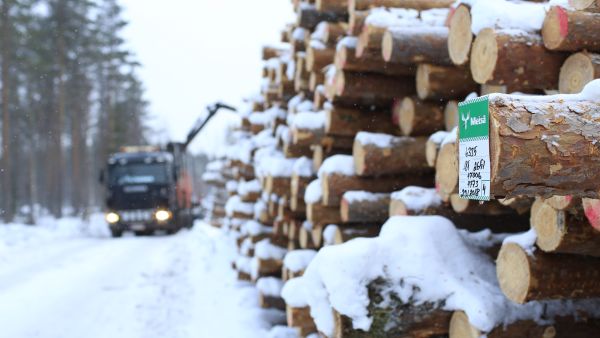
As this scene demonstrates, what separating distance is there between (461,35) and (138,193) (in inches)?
615

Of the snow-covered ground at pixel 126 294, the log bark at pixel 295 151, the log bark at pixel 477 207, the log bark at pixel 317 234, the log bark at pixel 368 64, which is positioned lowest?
the snow-covered ground at pixel 126 294

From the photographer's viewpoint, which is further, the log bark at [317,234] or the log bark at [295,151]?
the log bark at [295,151]

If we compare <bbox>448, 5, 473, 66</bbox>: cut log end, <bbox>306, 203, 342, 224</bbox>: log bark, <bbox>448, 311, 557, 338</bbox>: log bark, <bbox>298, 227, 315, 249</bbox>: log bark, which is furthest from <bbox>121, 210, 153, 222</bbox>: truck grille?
<bbox>448, 311, 557, 338</bbox>: log bark

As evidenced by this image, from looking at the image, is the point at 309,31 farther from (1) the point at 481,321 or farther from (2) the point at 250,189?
(1) the point at 481,321

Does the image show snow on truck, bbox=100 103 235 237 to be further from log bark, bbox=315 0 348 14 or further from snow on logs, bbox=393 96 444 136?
snow on logs, bbox=393 96 444 136

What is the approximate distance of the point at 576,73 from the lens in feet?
9.00

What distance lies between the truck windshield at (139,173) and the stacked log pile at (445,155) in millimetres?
11725

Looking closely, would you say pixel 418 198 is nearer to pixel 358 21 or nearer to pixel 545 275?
pixel 545 275

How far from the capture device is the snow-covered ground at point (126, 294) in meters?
5.73

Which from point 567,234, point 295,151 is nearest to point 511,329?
point 567,234

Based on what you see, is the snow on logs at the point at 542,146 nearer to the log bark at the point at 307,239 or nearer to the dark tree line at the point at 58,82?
the log bark at the point at 307,239

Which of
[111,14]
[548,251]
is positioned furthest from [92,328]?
[111,14]

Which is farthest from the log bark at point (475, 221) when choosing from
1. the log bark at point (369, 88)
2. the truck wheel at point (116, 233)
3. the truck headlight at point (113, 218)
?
the truck wheel at point (116, 233)

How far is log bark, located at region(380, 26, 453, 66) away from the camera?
13.1ft
